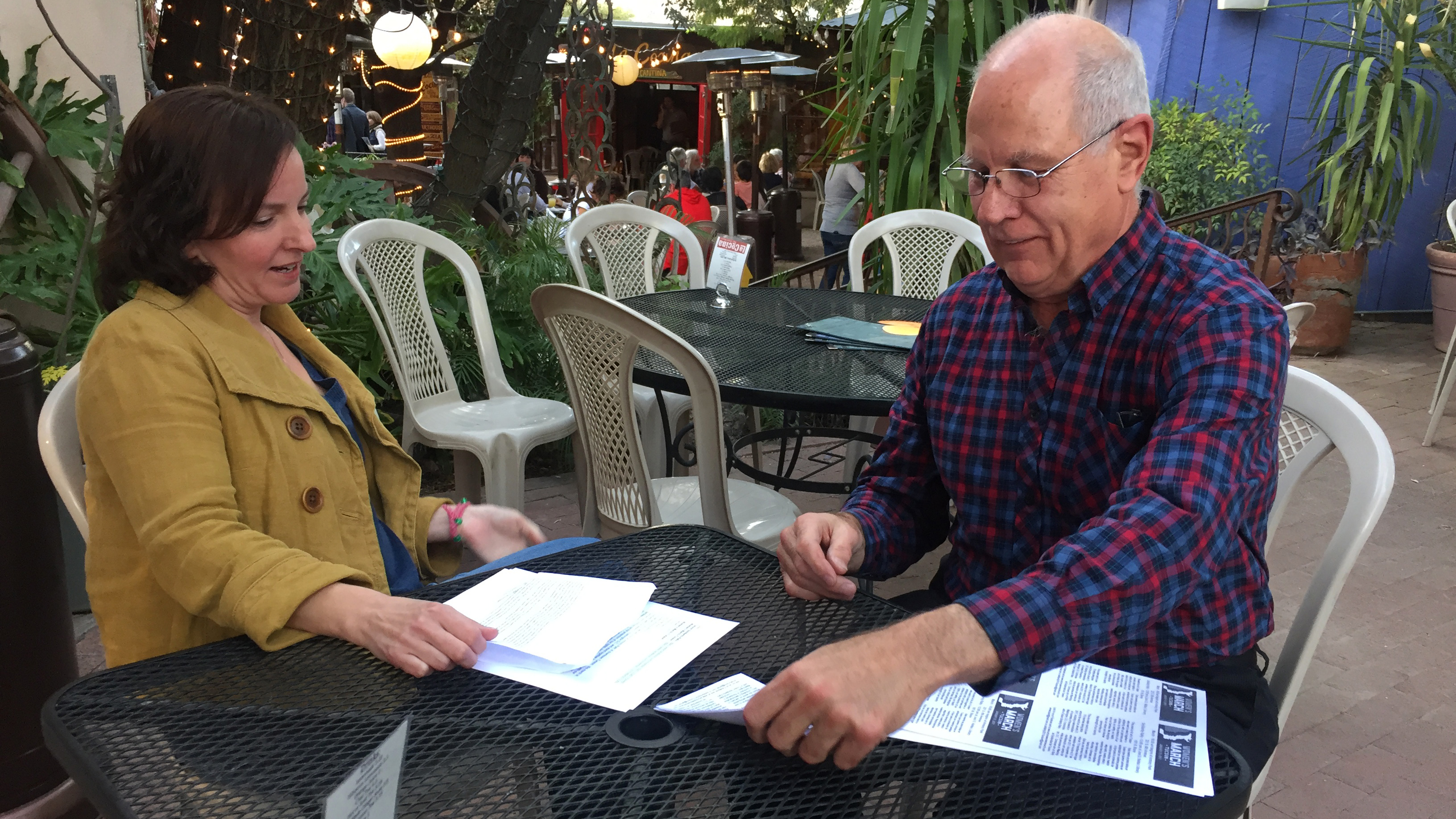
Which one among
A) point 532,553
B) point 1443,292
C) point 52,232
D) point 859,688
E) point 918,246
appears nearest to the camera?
point 859,688

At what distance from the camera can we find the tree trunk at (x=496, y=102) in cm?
562

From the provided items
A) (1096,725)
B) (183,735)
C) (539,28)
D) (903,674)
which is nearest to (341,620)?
(183,735)

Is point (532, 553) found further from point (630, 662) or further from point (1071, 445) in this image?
point (1071, 445)

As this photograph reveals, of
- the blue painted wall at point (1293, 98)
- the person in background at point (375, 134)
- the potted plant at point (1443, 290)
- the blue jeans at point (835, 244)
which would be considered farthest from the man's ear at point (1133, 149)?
the person in background at point (375, 134)

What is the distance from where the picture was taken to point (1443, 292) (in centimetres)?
702

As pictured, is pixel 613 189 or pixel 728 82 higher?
pixel 728 82

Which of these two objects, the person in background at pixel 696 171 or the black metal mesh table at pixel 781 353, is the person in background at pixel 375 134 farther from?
the black metal mesh table at pixel 781 353

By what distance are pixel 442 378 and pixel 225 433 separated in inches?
97.8

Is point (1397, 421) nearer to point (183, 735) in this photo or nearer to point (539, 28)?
point (539, 28)

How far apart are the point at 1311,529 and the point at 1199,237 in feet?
16.2

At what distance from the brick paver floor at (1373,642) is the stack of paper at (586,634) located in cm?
186

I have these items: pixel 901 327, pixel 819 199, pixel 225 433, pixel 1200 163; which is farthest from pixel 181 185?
pixel 819 199

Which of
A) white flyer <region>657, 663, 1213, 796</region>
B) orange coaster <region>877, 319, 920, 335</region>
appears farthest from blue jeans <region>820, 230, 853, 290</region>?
white flyer <region>657, 663, 1213, 796</region>

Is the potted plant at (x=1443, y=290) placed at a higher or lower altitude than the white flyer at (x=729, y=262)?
lower
